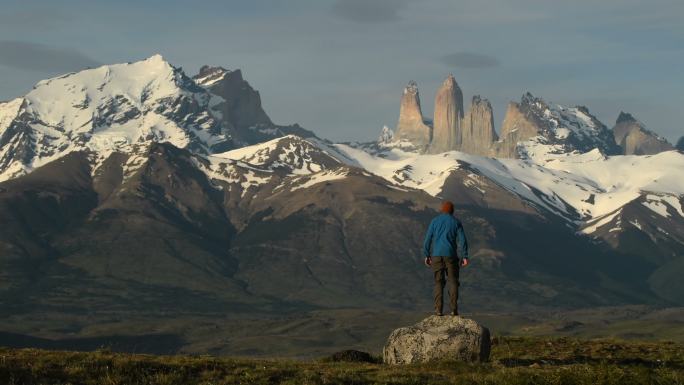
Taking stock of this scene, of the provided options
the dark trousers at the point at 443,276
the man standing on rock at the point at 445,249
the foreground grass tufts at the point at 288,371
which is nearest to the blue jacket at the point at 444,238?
the man standing on rock at the point at 445,249

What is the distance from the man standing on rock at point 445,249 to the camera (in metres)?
49.7

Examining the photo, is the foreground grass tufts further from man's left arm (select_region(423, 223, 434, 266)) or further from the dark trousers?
man's left arm (select_region(423, 223, 434, 266))

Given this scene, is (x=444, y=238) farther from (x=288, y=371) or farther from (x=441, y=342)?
(x=288, y=371)

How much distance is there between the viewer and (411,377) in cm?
4366

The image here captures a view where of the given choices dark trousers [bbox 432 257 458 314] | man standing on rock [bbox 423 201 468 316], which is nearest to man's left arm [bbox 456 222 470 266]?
man standing on rock [bbox 423 201 468 316]

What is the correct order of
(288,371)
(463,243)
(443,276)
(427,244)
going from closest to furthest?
1. (288,371)
2. (463,243)
3. (427,244)
4. (443,276)

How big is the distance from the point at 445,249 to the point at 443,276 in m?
1.48

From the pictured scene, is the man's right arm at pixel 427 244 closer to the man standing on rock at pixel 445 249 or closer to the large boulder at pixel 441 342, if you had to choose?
the man standing on rock at pixel 445 249

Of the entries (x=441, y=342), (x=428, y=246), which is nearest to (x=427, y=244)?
(x=428, y=246)

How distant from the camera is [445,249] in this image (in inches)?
1959

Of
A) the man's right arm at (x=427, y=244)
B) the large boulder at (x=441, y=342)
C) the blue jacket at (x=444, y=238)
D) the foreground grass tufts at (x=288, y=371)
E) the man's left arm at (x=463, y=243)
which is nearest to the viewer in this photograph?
the foreground grass tufts at (x=288, y=371)

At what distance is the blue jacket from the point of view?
49.7 meters

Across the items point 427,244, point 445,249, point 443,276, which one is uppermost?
point 427,244

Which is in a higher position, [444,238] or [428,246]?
[444,238]
